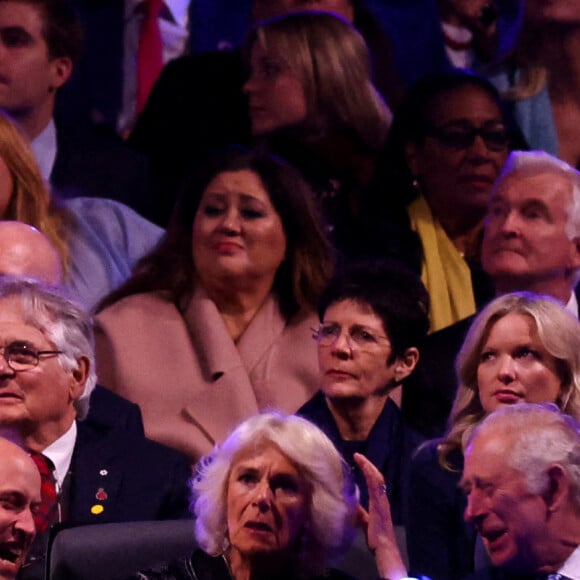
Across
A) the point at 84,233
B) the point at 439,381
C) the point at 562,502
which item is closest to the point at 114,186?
the point at 84,233

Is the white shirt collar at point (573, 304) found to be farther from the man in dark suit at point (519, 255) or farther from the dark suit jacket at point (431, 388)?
the dark suit jacket at point (431, 388)

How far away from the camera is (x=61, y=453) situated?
3971mm

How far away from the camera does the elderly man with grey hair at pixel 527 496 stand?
3396mm

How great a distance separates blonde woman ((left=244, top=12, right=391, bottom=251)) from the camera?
16.2 ft

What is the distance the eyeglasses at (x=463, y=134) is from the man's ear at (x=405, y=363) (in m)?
0.81

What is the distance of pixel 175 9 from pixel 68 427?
206 cm

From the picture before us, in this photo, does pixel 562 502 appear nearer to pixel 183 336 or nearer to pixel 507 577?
pixel 507 577

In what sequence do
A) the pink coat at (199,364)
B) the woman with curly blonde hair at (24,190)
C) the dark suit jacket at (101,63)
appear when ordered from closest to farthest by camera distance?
the pink coat at (199,364) < the woman with curly blonde hair at (24,190) < the dark suit jacket at (101,63)

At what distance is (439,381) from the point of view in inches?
178

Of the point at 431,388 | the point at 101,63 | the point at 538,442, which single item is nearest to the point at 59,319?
the point at 431,388

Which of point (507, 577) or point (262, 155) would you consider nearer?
point (507, 577)

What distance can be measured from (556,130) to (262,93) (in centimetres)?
95

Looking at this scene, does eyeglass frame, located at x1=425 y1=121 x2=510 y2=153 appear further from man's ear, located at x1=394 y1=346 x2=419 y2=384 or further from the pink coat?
man's ear, located at x1=394 y1=346 x2=419 y2=384

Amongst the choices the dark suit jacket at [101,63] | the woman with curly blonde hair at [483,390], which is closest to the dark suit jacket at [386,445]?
the woman with curly blonde hair at [483,390]
